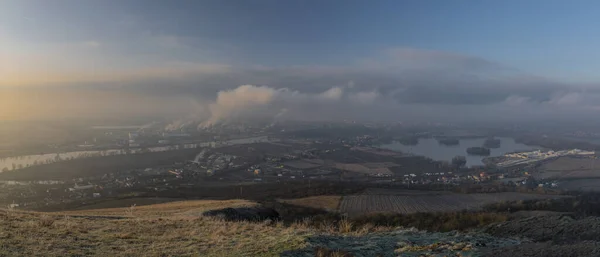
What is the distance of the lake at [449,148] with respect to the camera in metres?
80.5

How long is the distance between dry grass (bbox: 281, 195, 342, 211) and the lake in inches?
1761

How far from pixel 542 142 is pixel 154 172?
300 feet

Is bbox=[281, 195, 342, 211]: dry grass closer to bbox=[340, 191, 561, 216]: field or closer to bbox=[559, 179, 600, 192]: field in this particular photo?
bbox=[340, 191, 561, 216]: field

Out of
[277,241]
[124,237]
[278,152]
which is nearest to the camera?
[277,241]

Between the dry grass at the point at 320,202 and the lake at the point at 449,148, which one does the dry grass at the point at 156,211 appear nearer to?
the dry grass at the point at 320,202

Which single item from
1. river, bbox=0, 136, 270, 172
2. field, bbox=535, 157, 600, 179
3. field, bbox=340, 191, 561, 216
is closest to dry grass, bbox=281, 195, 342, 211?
field, bbox=340, 191, 561, 216

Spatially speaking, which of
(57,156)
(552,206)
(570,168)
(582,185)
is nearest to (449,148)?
(570,168)

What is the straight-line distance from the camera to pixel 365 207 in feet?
110

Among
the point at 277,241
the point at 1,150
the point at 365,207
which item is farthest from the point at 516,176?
the point at 1,150

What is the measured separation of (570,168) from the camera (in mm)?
60312

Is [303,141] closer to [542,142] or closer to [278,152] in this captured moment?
[278,152]

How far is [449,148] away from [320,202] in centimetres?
6879

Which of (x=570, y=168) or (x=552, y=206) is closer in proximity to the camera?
(x=552, y=206)

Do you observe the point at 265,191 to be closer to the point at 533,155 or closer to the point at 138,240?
the point at 138,240
